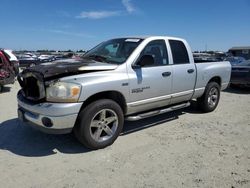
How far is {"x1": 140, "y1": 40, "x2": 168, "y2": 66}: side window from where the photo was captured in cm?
507

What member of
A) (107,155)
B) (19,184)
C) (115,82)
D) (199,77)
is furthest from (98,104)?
(199,77)

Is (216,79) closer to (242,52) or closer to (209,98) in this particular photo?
(209,98)

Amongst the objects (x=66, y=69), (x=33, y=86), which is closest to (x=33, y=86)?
(x=33, y=86)

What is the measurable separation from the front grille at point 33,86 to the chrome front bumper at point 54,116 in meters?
0.16

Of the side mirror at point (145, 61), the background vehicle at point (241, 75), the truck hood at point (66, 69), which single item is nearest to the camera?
the truck hood at point (66, 69)

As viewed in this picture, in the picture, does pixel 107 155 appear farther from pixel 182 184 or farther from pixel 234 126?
pixel 234 126

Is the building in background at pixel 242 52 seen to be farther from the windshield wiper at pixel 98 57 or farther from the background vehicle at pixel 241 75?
the windshield wiper at pixel 98 57

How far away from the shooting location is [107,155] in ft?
13.3

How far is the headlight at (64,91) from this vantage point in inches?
148

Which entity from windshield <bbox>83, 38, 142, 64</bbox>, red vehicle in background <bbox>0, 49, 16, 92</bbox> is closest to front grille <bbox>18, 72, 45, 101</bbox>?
windshield <bbox>83, 38, 142, 64</bbox>

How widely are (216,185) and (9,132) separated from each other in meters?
3.90

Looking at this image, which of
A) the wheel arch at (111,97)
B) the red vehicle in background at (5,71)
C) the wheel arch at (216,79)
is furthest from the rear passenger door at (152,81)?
the red vehicle in background at (5,71)

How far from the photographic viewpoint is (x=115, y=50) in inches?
203

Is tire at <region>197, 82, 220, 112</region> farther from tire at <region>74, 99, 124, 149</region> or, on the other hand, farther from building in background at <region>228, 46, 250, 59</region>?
building in background at <region>228, 46, 250, 59</region>
